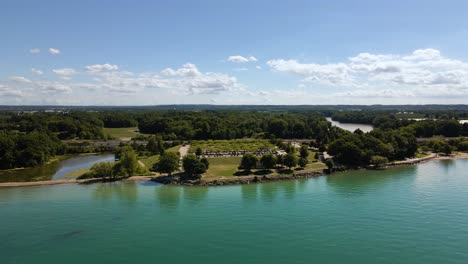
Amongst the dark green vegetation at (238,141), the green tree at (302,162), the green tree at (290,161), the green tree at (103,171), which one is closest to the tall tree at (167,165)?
the dark green vegetation at (238,141)

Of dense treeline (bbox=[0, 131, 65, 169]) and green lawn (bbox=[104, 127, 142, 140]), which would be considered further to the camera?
green lawn (bbox=[104, 127, 142, 140])

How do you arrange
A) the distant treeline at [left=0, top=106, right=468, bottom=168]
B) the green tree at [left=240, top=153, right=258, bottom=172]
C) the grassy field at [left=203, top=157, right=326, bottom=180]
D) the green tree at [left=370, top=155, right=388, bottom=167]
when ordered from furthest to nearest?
the distant treeline at [left=0, top=106, right=468, bottom=168] → the green tree at [left=370, top=155, right=388, bottom=167] → the green tree at [left=240, top=153, right=258, bottom=172] → the grassy field at [left=203, top=157, right=326, bottom=180]

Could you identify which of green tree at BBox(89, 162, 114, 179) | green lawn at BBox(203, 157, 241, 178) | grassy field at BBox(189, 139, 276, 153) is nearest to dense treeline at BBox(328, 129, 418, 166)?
grassy field at BBox(189, 139, 276, 153)

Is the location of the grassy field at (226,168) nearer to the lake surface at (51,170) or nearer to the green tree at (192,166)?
the green tree at (192,166)

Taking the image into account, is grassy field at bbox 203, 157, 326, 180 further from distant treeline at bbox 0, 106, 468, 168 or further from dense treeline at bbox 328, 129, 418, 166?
distant treeline at bbox 0, 106, 468, 168

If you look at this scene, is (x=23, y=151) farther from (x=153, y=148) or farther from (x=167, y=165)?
(x=167, y=165)

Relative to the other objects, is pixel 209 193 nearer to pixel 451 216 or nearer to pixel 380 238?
pixel 380 238

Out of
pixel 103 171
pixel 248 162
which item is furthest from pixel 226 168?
pixel 103 171
